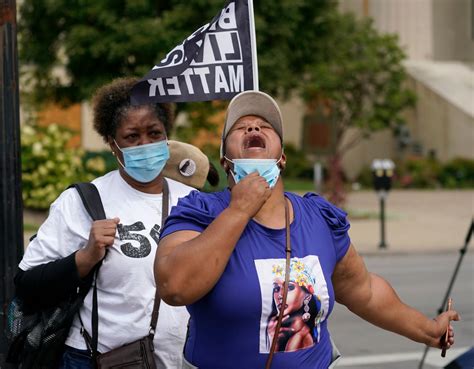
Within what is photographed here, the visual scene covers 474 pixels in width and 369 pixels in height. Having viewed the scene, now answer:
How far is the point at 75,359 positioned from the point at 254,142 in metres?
1.23

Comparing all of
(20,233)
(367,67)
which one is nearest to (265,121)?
(20,233)

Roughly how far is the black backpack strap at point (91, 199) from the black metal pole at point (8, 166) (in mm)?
789

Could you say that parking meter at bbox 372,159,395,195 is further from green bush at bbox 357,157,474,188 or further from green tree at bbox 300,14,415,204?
green bush at bbox 357,157,474,188

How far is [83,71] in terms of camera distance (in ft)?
66.9

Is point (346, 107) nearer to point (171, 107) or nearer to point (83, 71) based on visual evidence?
point (83, 71)

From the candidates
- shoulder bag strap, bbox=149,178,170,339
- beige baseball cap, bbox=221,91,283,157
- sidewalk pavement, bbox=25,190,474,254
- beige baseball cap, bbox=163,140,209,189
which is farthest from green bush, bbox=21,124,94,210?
beige baseball cap, bbox=221,91,283,157

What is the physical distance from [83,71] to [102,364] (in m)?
17.5

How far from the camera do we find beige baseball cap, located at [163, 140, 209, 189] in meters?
4.09

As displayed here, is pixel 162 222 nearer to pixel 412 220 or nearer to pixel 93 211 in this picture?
pixel 93 211

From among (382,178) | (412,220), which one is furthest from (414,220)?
(382,178)

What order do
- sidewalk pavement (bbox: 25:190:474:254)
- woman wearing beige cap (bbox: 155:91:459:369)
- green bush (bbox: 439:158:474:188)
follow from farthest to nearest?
green bush (bbox: 439:158:474:188) → sidewalk pavement (bbox: 25:190:474:254) → woman wearing beige cap (bbox: 155:91:459:369)

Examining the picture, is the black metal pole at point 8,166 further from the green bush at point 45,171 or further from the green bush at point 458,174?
the green bush at point 458,174

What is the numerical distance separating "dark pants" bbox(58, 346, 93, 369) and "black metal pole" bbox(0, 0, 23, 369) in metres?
0.79

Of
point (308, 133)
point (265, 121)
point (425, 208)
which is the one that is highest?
point (265, 121)
